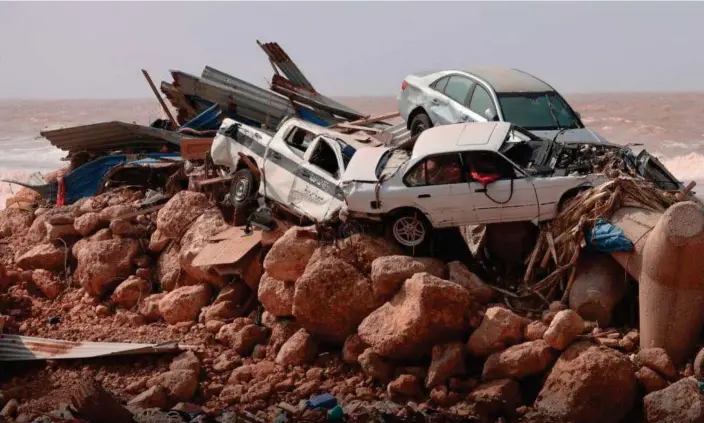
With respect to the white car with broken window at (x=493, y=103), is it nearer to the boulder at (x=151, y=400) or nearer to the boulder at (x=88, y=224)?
the boulder at (x=88, y=224)

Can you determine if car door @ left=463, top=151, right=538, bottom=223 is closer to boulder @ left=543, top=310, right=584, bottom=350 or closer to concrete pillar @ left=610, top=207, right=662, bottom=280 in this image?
concrete pillar @ left=610, top=207, right=662, bottom=280

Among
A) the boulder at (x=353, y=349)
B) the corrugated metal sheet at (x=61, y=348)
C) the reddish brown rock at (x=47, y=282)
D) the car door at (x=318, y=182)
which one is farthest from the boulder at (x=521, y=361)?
the reddish brown rock at (x=47, y=282)

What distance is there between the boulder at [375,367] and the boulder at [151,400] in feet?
7.39

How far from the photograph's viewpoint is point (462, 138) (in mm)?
11117

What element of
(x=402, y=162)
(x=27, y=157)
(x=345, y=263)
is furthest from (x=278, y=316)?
(x=27, y=157)

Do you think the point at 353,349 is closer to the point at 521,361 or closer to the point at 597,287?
the point at 521,361

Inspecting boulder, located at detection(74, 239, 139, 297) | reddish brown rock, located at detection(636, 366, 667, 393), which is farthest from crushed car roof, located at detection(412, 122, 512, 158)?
boulder, located at detection(74, 239, 139, 297)

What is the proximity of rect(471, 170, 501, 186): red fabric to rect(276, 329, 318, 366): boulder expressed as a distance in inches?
109

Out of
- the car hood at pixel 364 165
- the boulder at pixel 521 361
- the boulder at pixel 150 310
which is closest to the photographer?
the boulder at pixel 521 361

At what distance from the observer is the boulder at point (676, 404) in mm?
8078

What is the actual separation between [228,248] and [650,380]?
5.99 meters

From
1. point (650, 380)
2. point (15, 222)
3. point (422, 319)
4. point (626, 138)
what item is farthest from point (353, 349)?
point (626, 138)

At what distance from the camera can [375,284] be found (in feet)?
33.3

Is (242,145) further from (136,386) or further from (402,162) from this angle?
(136,386)
